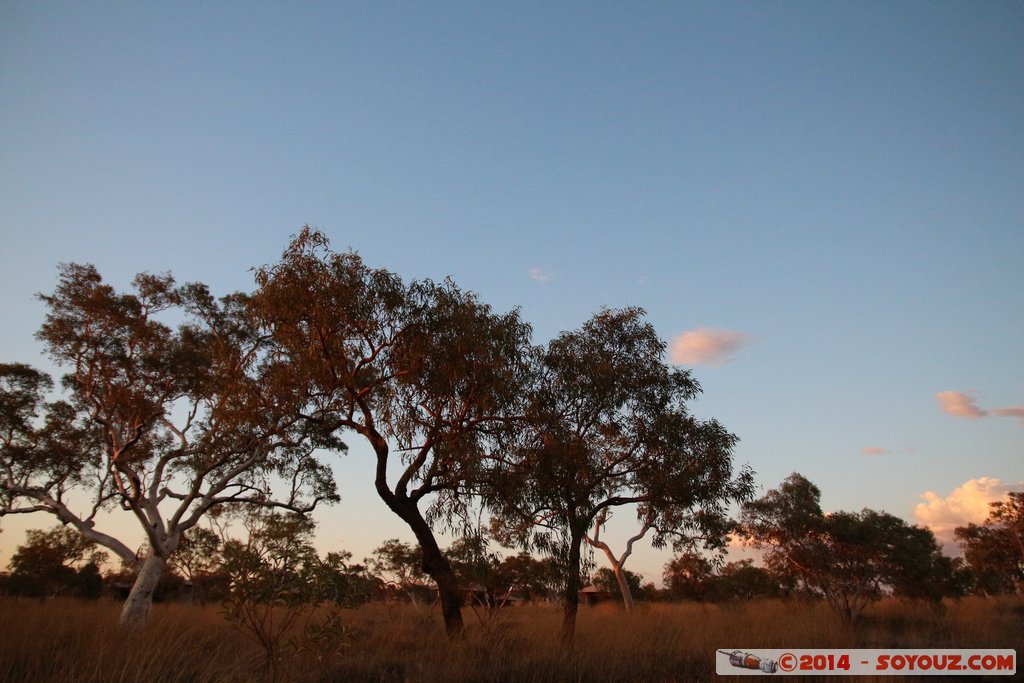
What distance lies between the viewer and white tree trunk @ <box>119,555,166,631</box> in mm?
17875

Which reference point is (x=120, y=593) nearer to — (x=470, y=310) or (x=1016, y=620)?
(x=470, y=310)

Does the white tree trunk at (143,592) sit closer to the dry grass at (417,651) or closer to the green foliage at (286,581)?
the dry grass at (417,651)

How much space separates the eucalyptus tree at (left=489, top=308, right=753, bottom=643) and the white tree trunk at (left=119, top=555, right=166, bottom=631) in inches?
452

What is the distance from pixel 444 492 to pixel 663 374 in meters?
6.76

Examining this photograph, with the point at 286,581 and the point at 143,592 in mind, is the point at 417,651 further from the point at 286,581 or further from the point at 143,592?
the point at 143,592

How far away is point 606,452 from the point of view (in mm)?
15852

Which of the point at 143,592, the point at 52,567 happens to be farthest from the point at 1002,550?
the point at 52,567

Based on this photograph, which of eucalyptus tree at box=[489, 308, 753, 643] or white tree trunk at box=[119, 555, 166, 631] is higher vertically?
eucalyptus tree at box=[489, 308, 753, 643]

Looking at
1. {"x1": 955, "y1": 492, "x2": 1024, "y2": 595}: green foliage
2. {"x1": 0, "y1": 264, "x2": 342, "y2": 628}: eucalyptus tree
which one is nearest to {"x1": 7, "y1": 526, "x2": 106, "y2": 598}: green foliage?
{"x1": 0, "y1": 264, "x2": 342, "y2": 628}: eucalyptus tree

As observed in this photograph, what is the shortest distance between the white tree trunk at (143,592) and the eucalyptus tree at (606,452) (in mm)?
11486

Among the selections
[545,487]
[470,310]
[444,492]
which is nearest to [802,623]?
[545,487]

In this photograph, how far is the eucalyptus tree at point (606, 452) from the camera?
46.6 feet

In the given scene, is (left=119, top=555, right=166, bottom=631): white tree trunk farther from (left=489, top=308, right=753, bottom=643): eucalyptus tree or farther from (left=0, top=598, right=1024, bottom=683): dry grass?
(left=489, top=308, right=753, bottom=643): eucalyptus tree

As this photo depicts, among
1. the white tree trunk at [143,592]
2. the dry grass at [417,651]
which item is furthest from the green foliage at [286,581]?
the white tree trunk at [143,592]
